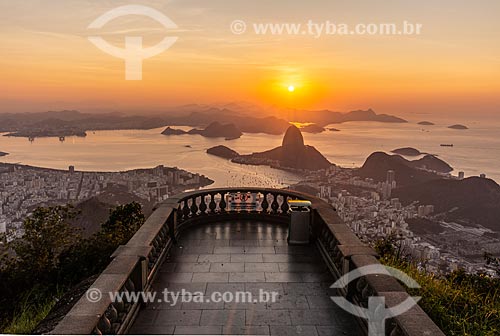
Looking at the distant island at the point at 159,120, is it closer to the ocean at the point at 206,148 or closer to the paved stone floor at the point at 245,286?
the ocean at the point at 206,148

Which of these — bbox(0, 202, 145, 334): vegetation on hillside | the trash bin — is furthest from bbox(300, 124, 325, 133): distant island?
the trash bin

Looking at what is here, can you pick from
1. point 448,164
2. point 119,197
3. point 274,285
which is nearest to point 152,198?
point 119,197

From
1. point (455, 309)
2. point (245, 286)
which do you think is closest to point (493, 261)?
point (455, 309)

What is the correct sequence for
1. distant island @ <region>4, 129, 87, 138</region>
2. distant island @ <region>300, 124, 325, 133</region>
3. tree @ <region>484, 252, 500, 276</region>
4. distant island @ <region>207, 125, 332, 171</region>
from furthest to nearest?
distant island @ <region>300, 124, 325, 133</region>
distant island @ <region>4, 129, 87, 138</region>
distant island @ <region>207, 125, 332, 171</region>
tree @ <region>484, 252, 500, 276</region>

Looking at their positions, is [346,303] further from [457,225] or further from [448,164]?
[448,164]

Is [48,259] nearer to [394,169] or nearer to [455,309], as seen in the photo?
[455,309]

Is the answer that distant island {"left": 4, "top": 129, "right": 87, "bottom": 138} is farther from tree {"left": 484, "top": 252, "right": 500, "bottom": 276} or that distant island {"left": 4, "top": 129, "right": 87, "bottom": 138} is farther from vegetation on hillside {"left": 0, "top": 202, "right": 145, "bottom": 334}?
tree {"left": 484, "top": 252, "right": 500, "bottom": 276}
